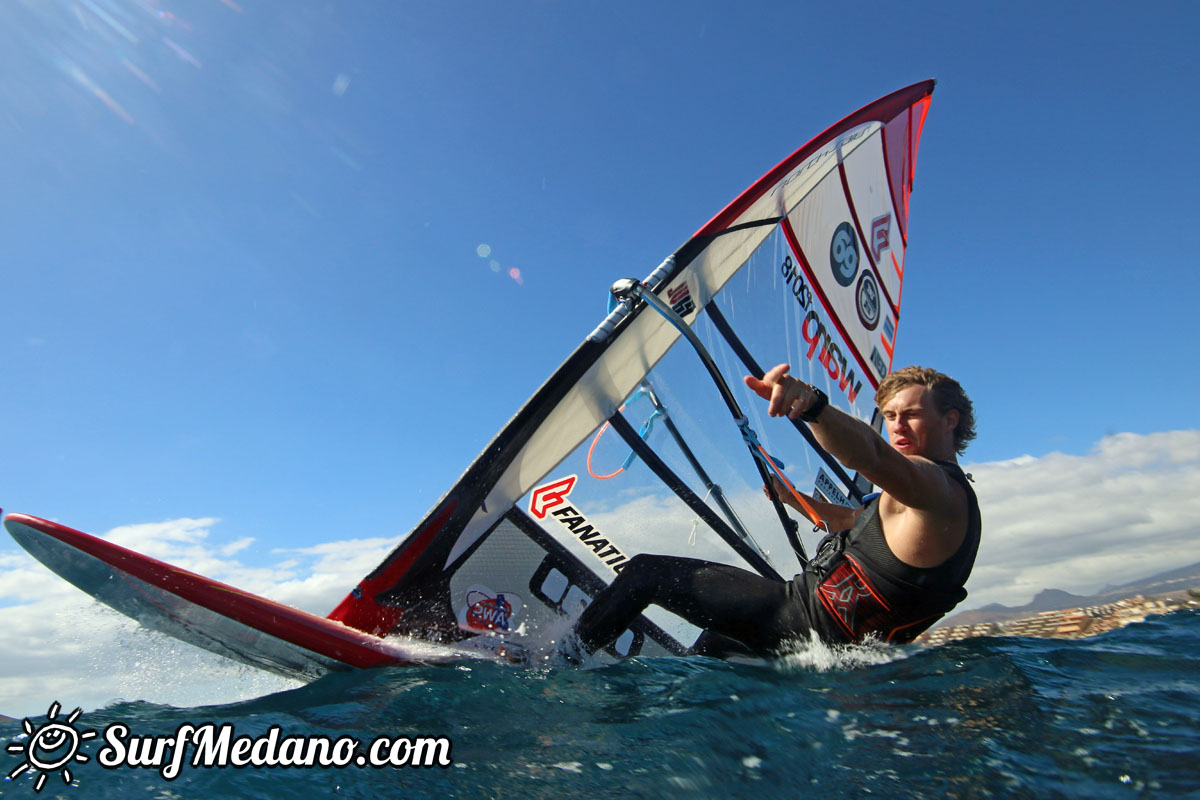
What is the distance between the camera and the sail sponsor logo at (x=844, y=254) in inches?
181

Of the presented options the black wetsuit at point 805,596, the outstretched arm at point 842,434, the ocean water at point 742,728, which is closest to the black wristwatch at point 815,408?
the outstretched arm at point 842,434

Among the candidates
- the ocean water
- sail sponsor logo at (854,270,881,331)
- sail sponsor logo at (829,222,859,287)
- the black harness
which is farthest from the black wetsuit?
sail sponsor logo at (854,270,881,331)

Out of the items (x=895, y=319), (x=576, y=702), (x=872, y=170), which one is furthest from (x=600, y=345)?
(x=895, y=319)

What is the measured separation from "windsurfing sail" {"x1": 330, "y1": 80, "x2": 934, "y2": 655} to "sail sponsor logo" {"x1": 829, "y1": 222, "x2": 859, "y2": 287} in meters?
0.36

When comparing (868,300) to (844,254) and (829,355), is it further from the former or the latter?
(829,355)

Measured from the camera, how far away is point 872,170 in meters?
4.87

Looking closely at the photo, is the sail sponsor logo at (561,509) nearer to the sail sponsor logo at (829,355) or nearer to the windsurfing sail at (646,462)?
the windsurfing sail at (646,462)

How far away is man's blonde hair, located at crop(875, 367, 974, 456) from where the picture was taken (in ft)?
8.13

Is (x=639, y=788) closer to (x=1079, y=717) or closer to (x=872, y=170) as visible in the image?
(x=1079, y=717)

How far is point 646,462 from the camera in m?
3.33

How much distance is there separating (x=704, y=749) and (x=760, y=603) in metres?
1.13

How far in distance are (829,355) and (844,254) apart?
77cm

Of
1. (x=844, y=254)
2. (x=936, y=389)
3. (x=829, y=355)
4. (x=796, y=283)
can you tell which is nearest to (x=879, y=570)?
(x=936, y=389)

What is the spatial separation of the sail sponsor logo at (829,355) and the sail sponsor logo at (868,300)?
47cm
